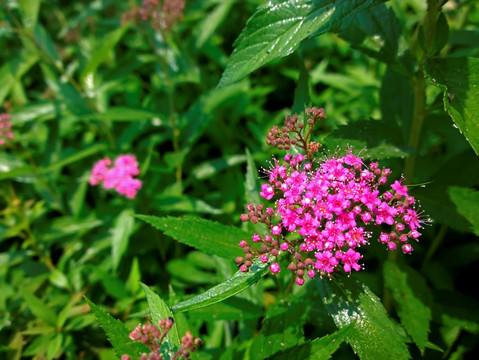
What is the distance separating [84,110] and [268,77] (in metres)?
1.75

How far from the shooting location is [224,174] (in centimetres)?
308

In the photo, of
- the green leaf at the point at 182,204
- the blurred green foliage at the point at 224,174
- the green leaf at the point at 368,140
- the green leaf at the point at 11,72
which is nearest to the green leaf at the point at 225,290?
the blurred green foliage at the point at 224,174

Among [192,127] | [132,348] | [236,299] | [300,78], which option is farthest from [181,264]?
[300,78]

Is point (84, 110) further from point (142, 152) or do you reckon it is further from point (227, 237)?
point (227, 237)

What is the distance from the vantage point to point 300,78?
160cm

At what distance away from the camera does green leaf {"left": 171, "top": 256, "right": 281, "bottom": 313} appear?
3.94 ft

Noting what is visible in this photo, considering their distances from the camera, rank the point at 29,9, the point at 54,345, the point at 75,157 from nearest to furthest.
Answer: the point at 54,345
the point at 75,157
the point at 29,9

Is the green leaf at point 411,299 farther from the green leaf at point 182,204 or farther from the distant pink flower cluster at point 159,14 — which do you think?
the distant pink flower cluster at point 159,14

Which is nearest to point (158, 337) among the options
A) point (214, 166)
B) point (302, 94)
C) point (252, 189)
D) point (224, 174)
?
point (252, 189)

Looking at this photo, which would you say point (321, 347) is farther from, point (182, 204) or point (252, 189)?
point (182, 204)

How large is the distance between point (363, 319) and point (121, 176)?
1738 mm

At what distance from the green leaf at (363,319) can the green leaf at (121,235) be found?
137 centimetres

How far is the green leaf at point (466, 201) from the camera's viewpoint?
163 cm

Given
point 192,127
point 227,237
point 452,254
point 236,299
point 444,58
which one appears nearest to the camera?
point 444,58
